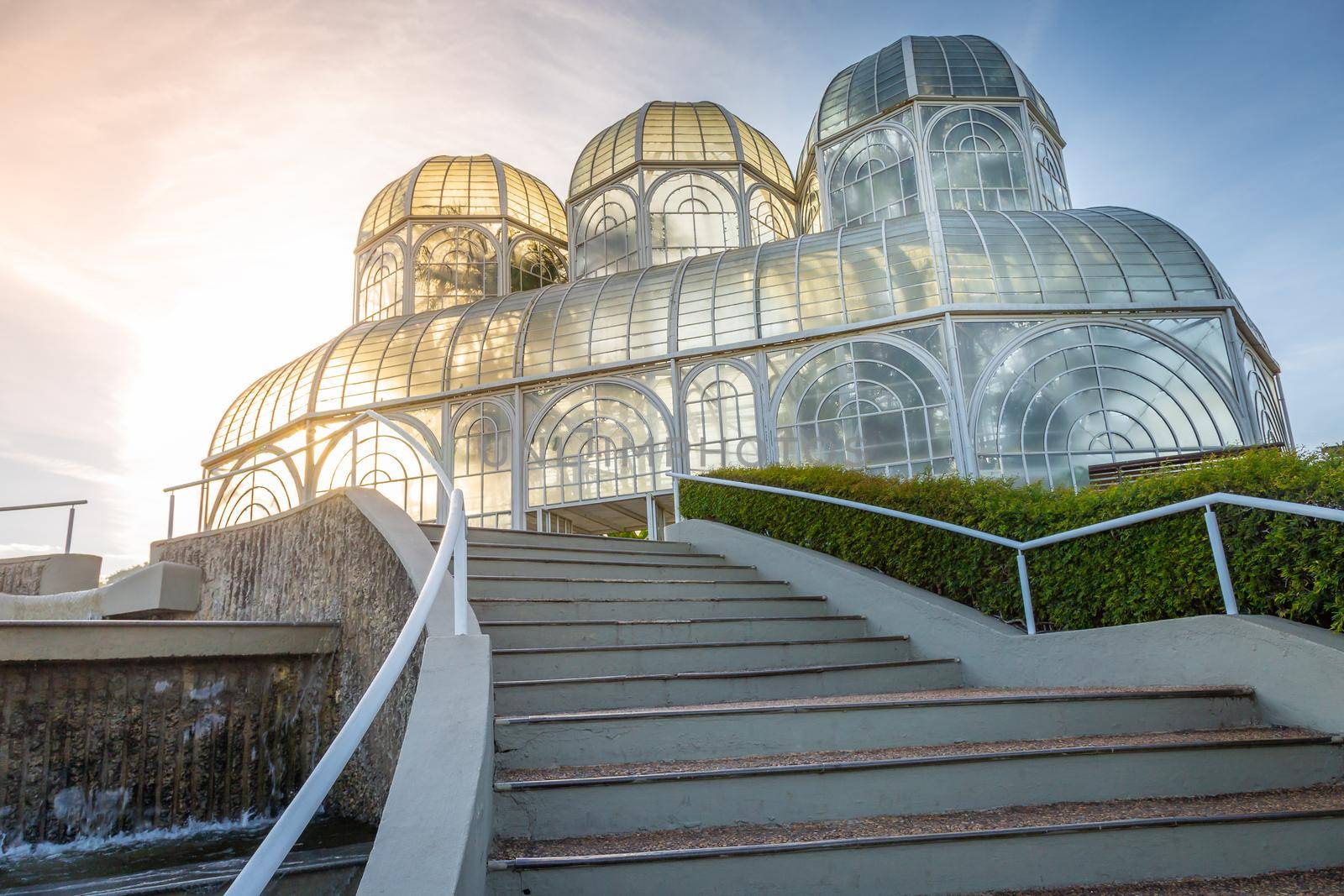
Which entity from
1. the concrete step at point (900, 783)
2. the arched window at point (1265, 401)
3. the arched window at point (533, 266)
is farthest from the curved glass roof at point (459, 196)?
the concrete step at point (900, 783)

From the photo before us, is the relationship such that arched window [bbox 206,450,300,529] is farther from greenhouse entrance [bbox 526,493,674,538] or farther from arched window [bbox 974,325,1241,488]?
arched window [bbox 974,325,1241,488]

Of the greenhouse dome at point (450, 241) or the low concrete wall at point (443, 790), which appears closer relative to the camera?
the low concrete wall at point (443, 790)

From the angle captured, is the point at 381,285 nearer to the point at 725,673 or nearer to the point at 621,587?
the point at 621,587

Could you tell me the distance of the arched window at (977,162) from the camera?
19.4 m

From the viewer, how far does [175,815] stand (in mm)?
5215

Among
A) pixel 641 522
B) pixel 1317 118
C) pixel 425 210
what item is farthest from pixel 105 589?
pixel 1317 118

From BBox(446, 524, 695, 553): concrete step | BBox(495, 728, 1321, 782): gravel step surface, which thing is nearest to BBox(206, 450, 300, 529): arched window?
BBox(446, 524, 695, 553): concrete step

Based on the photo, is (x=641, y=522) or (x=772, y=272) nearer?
(x=772, y=272)

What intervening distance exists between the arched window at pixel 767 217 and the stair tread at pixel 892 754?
61.3 ft

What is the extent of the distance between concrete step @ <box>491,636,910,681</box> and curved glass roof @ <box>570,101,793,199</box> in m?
18.2

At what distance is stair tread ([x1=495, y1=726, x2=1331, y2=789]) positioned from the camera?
3578mm

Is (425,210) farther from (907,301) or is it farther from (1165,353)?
(1165,353)

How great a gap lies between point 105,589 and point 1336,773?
1012 cm

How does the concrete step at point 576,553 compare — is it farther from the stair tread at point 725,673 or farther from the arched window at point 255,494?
the arched window at point 255,494
